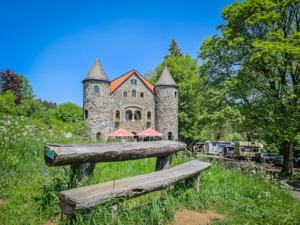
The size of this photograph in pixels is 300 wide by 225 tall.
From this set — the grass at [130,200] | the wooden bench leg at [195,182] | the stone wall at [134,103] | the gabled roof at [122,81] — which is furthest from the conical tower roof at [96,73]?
the wooden bench leg at [195,182]

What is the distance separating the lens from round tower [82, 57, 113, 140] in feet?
68.4

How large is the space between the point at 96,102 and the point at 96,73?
3.32 metres

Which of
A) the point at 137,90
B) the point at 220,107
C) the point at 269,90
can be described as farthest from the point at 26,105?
the point at 269,90

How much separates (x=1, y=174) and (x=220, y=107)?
11.2 meters

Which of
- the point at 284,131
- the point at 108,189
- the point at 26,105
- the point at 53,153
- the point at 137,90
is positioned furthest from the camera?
the point at 26,105

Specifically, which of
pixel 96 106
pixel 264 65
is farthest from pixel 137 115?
pixel 264 65

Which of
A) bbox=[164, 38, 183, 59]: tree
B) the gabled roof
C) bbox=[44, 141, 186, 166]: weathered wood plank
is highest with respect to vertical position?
bbox=[164, 38, 183, 59]: tree

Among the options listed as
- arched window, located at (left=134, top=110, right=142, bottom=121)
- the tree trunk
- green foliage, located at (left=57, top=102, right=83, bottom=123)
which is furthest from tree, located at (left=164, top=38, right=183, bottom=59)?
the tree trunk

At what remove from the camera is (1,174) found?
369 cm

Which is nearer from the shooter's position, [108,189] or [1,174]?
[108,189]

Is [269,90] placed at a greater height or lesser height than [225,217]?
greater

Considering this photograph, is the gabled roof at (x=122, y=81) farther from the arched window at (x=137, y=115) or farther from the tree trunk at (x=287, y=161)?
the tree trunk at (x=287, y=161)

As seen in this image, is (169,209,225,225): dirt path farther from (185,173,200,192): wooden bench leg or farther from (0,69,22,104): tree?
(0,69,22,104): tree

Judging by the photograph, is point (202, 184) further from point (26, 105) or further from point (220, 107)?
point (26, 105)
